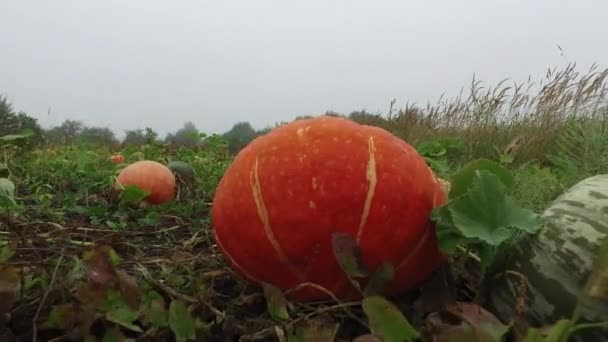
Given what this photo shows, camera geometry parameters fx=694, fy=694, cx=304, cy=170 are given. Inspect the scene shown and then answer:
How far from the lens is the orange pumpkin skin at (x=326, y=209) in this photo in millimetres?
1246

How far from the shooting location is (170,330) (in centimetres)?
116

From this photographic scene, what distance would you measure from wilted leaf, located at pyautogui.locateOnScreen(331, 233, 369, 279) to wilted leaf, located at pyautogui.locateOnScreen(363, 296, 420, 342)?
0.16 meters

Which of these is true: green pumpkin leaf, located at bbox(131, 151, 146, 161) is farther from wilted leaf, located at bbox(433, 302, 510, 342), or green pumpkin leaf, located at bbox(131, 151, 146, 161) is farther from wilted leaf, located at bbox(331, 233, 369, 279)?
wilted leaf, located at bbox(433, 302, 510, 342)

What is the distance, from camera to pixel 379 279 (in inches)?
45.8

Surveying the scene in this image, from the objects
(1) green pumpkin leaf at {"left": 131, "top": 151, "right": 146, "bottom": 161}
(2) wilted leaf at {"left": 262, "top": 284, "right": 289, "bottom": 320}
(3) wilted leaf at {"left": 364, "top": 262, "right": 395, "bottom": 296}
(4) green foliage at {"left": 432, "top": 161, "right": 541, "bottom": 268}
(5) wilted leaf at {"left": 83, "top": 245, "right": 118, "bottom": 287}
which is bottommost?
(1) green pumpkin leaf at {"left": 131, "top": 151, "right": 146, "bottom": 161}

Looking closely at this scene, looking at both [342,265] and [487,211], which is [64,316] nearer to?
[342,265]

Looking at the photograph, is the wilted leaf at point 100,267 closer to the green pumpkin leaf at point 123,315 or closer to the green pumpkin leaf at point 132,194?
the green pumpkin leaf at point 123,315

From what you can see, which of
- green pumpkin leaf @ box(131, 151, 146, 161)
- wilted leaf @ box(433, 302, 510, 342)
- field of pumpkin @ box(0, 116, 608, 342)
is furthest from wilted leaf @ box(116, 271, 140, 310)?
green pumpkin leaf @ box(131, 151, 146, 161)

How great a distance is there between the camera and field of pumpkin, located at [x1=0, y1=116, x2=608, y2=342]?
1.10 meters

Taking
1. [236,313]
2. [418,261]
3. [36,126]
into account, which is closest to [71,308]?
[236,313]

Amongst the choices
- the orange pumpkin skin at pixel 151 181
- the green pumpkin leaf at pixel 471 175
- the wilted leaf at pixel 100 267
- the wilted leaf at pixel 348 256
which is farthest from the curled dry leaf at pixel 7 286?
the orange pumpkin skin at pixel 151 181

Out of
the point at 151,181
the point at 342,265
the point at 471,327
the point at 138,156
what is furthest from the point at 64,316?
the point at 138,156

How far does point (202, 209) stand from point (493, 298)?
158 centimetres

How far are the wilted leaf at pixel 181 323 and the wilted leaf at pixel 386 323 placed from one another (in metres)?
0.30
